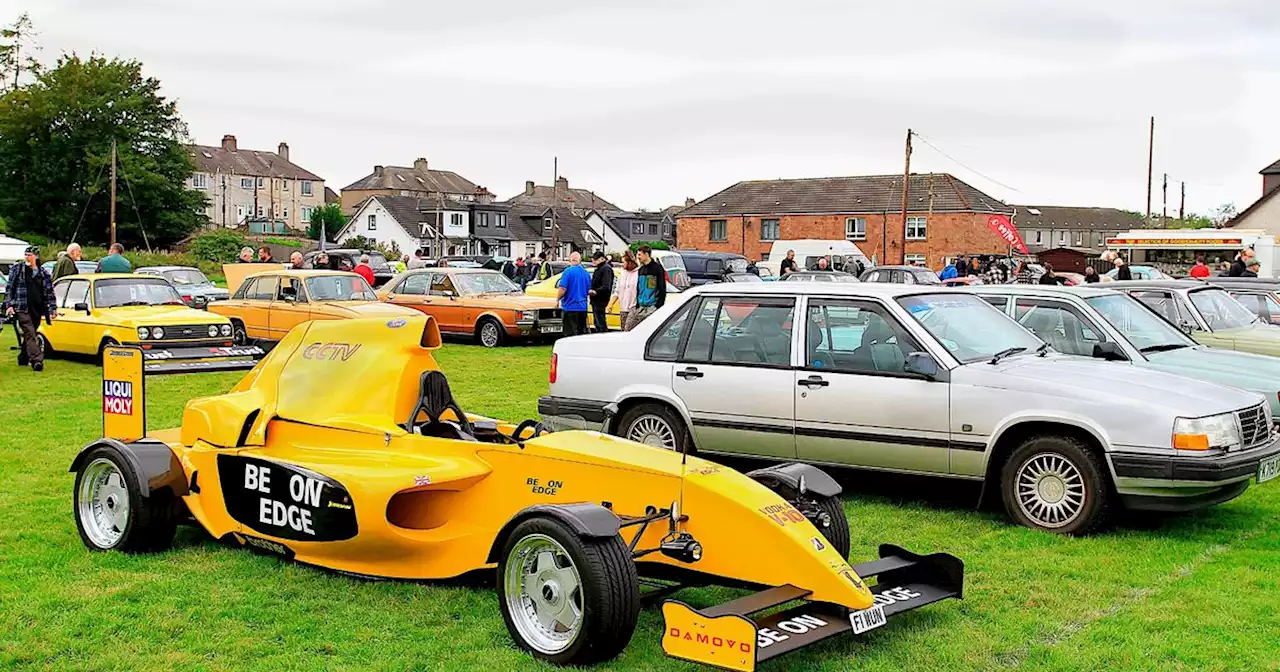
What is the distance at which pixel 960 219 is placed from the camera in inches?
2677

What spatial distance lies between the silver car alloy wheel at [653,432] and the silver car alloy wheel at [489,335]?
43.8ft

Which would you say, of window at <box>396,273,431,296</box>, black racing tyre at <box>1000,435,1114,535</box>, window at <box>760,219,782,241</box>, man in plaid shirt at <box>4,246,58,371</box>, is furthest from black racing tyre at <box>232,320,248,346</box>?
window at <box>760,219,782,241</box>

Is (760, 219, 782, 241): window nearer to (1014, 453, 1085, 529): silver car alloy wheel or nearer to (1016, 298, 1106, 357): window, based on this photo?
(1016, 298, 1106, 357): window

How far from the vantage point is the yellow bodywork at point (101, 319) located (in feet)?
58.0

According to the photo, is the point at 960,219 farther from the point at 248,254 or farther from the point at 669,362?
the point at 669,362

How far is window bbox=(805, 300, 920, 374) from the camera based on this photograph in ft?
27.9

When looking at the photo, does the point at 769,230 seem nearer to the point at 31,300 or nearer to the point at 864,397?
the point at 31,300

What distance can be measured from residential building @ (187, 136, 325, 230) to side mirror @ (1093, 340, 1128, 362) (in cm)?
10384

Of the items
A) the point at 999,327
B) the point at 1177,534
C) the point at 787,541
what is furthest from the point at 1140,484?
the point at 787,541

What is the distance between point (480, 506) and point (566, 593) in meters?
1.06

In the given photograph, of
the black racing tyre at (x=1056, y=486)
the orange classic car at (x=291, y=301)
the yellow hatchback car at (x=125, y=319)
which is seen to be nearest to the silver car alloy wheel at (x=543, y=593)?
the black racing tyre at (x=1056, y=486)

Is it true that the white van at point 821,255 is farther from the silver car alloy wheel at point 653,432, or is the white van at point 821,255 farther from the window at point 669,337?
the silver car alloy wheel at point 653,432

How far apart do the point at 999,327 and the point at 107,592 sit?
6.39 m

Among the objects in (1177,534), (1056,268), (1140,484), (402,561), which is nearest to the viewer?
(402,561)
